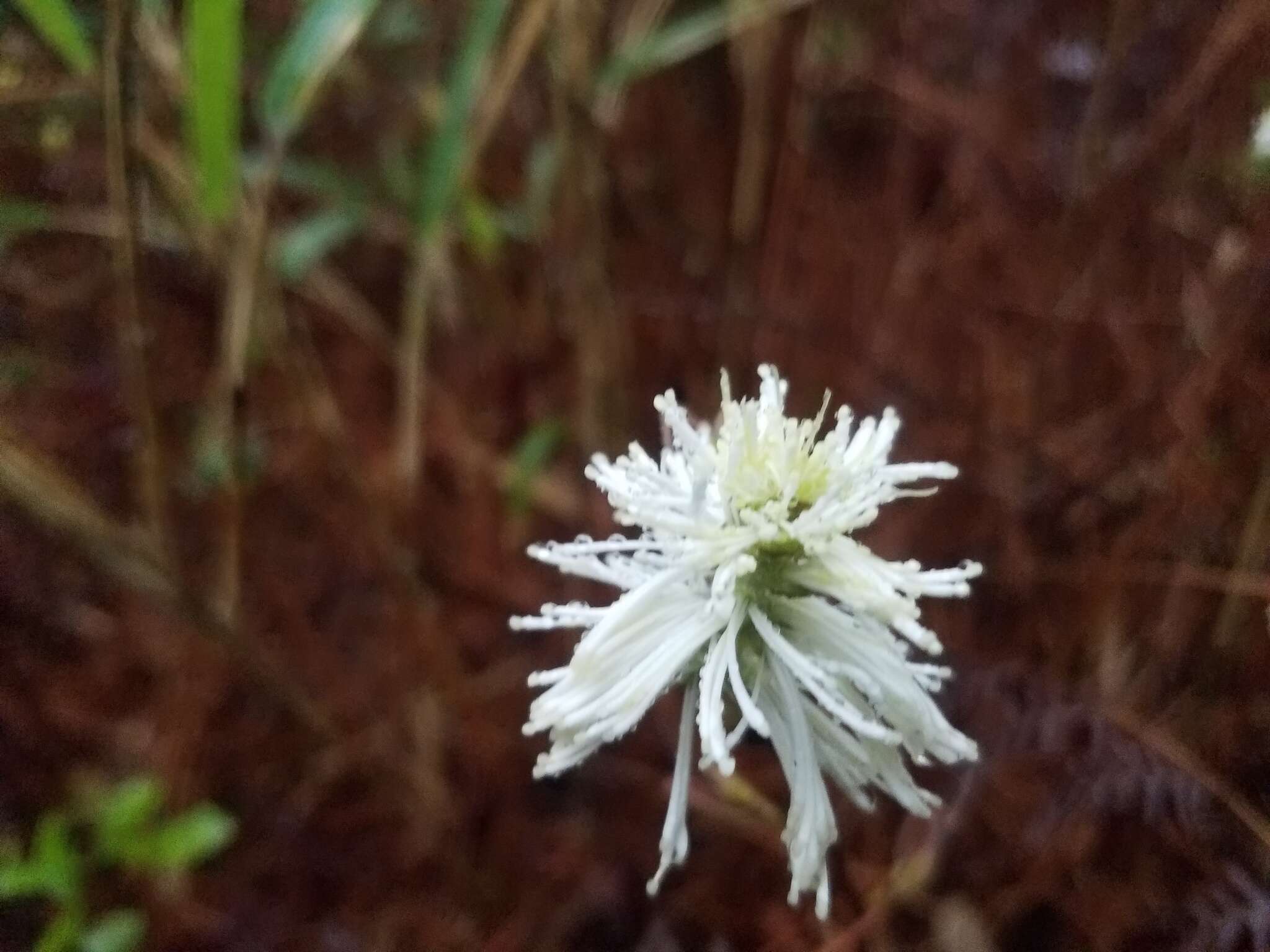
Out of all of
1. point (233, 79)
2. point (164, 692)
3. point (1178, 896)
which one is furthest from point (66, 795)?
point (1178, 896)

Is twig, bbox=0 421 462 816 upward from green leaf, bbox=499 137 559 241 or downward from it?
downward

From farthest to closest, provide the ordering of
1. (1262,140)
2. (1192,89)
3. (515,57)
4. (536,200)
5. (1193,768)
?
1. (536,200)
2. (1192,89)
3. (515,57)
4. (1262,140)
5. (1193,768)

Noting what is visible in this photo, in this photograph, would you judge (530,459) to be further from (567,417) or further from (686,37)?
(686,37)

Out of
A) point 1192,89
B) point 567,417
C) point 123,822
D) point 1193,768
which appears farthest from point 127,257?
point 1192,89

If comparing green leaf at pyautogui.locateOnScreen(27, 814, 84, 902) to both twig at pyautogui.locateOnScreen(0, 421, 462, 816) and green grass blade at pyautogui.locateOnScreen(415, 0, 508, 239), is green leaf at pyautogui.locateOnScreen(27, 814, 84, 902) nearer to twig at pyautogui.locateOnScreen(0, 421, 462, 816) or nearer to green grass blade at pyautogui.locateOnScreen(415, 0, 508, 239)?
twig at pyautogui.locateOnScreen(0, 421, 462, 816)

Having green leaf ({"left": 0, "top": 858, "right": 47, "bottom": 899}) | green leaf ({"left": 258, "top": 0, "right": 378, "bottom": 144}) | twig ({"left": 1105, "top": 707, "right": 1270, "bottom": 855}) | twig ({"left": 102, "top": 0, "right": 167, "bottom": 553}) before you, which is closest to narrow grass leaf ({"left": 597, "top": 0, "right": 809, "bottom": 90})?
green leaf ({"left": 258, "top": 0, "right": 378, "bottom": 144})

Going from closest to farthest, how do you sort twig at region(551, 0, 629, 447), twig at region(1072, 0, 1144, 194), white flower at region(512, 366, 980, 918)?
white flower at region(512, 366, 980, 918), twig at region(551, 0, 629, 447), twig at region(1072, 0, 1144, 194)
